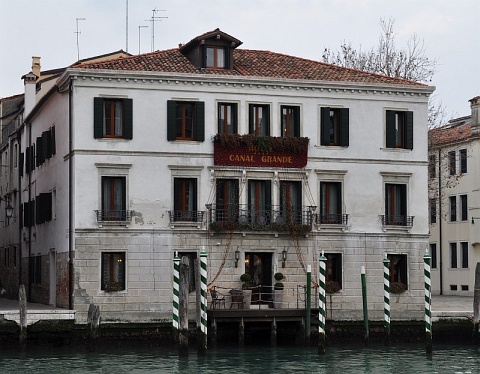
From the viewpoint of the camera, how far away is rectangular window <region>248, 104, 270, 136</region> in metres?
37.2

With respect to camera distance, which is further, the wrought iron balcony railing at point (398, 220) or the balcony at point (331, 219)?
the wrought iron balcony railing at point (398, 220)

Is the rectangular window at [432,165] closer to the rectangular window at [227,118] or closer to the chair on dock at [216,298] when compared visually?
the rectangular window at [227,118]

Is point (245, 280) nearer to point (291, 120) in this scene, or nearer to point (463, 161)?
point (291, 120)

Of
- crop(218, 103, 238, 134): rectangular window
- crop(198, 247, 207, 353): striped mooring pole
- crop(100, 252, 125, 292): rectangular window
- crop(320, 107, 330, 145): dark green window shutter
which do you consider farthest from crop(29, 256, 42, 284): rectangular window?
crop(198, 247, 207, 353): striped mooring pole

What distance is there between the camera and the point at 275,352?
109 ft

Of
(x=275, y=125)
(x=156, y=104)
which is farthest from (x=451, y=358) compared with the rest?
(x=156, y=104)

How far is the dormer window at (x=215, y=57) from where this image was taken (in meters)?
37.4

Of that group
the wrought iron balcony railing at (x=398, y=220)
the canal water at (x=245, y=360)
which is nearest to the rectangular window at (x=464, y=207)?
the wrought iron balcony railing at (x=398, y=220)

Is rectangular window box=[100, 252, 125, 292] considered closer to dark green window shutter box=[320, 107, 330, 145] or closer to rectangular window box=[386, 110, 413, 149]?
dark green window shutter box=[320, 107, 330, 145]

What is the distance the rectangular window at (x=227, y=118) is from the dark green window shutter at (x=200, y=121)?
0.63 metres

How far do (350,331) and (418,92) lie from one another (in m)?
8.43

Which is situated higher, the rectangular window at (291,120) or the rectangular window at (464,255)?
the rectangular window at (291,120)

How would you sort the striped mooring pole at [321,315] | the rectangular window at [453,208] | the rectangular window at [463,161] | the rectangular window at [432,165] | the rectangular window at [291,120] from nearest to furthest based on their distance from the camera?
the striped mooring pole at [321,315]
the rectangular window at [291,120]
the rectangular window at [463,161]
the rectangular window at [432,165]
the rectangular window at [453,208]

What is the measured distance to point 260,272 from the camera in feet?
122
